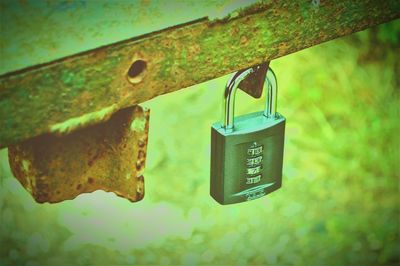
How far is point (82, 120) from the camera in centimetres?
133

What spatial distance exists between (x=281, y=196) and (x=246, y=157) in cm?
19

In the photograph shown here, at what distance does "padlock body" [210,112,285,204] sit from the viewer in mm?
1562

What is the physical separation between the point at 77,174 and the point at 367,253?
3.01ft

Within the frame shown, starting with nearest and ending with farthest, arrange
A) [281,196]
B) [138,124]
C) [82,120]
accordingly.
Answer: [82,120] → [138,124] → [281,196]

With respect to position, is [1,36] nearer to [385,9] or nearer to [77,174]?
[77,174]

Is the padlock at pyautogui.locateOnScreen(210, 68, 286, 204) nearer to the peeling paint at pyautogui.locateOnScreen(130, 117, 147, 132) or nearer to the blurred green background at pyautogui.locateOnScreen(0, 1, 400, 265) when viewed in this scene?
the blurred green background at pyautogui.locateOnScreen(0, 1, 400, 265)

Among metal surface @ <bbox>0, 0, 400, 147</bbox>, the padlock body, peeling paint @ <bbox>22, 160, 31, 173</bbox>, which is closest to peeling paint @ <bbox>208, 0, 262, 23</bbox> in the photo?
metal surface @ <bbox>0, 0, 400, 147</bbox>

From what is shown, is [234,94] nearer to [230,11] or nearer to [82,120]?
[230,11]

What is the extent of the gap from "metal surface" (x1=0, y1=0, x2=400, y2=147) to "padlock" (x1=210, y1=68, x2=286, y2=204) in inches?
4.1

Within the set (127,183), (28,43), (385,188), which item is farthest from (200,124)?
(385,188)

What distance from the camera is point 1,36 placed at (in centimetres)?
121

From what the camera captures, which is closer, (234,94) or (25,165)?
(25,165)

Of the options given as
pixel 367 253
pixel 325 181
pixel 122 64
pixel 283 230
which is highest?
pixel 122 64

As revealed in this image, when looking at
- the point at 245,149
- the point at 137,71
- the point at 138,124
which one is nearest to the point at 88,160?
the point at 138,124
